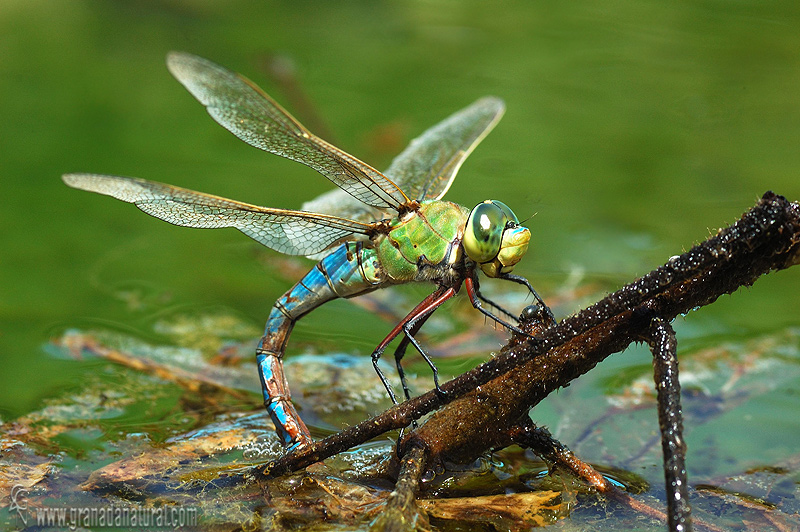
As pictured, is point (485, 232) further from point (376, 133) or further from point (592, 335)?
point (376, 133)

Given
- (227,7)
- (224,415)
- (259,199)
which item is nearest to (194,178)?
(259,199)

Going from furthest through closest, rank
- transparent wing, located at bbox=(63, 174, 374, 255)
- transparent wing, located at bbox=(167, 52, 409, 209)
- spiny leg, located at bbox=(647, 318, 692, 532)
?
transparent wing, located at bbox=(167, 52, 409, 209) → transparent wing, located at bbox=(63, 174, 374, 255) → spiny leg, located at bbox=(647, 318, 692, 532)

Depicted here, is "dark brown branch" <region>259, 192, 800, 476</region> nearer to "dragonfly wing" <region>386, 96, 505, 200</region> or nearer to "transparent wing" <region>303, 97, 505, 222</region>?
"transparent wing" <region>303, 97, 505, 222</region>

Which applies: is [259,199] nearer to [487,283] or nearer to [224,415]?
[487,283]

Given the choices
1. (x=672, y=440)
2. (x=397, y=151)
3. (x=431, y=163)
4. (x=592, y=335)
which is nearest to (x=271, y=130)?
(x=431, y=163)

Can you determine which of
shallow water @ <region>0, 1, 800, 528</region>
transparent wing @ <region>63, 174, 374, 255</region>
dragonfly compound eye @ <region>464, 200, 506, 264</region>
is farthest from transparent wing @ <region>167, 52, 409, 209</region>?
shallow water @ <region>0, 1, 800, 528</region>

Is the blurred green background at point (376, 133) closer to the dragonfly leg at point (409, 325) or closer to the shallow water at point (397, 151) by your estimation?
the shallow water at point (397, 151)
